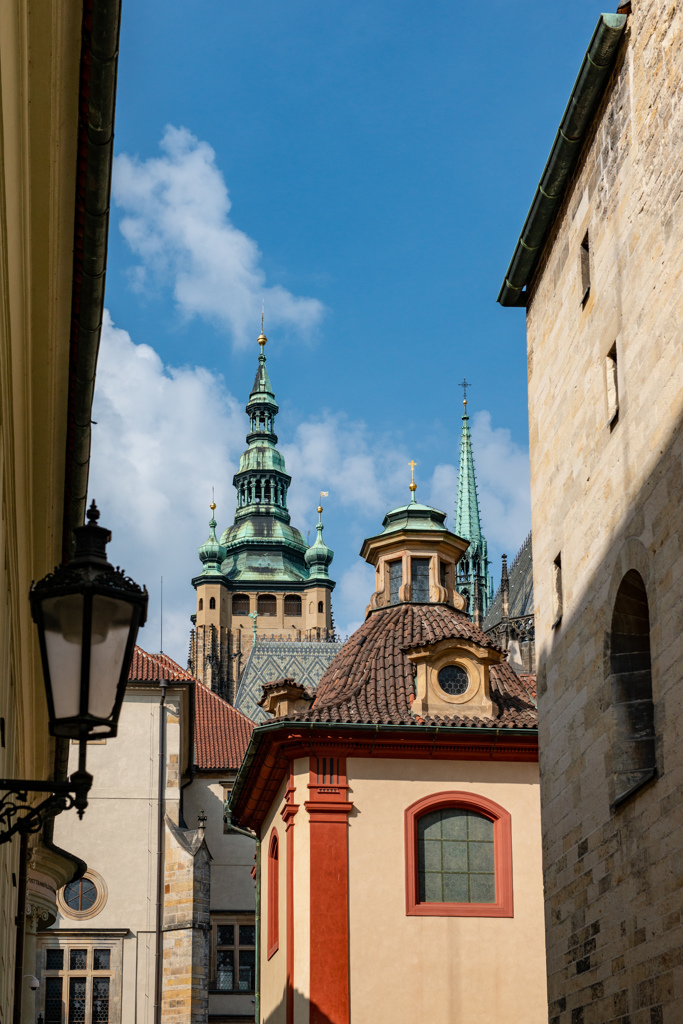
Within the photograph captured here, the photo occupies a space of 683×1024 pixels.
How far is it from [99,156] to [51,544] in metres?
5.76

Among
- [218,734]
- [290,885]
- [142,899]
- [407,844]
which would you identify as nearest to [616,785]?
[407,844]

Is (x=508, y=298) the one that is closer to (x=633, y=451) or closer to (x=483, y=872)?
(x=633, y=451)

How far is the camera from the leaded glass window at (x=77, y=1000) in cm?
3822

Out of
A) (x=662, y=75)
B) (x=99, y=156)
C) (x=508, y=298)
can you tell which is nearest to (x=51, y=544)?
(x=99, y=156)

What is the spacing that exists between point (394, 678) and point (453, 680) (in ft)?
3.96

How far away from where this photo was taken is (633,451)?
47.6ft

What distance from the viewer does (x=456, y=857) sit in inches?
961

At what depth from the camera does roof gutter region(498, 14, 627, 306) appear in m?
15.5

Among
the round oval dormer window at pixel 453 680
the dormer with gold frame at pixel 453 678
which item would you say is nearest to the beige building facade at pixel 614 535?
the dormer with gold frame at pixel 453 678

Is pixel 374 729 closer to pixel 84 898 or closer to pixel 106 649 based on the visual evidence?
pixel 84 898

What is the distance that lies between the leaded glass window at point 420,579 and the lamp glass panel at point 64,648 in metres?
25.8

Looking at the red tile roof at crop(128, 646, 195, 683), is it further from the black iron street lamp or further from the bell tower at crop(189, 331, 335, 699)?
the bell tower at crop(189, 331, 335, 699)

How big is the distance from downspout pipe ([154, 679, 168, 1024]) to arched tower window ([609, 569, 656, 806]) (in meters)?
26.5

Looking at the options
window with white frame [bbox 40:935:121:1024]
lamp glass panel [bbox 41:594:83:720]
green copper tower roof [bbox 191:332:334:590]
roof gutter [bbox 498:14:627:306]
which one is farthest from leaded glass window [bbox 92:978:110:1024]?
green copper tower roof [bbox 191:332:334:590]
